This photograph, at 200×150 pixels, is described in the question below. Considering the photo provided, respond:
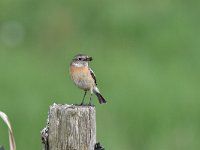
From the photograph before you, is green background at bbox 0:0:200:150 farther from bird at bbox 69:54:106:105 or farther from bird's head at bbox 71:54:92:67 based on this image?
bird's head at bbox 71:54:92:67

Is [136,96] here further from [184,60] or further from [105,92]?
[184,60]

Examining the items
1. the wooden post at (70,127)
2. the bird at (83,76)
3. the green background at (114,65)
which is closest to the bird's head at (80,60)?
the bird at (83,76)

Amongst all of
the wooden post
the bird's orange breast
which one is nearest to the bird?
the bird's orange breast

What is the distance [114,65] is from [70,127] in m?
8.20

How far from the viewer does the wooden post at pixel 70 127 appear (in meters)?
6.45

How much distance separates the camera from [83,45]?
1579 cm

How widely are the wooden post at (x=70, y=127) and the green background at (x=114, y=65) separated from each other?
5150 millimetres

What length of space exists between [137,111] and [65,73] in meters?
1.96

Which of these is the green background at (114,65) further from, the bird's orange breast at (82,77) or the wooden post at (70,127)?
the wooden post at (70,127)

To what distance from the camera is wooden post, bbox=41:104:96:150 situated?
6.45 metres

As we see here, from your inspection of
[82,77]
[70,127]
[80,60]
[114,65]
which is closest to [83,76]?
[82,77]

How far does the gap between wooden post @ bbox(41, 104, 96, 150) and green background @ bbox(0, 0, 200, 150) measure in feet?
16.9

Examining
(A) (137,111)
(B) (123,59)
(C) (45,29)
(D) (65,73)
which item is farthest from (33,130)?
(C) (45,29)

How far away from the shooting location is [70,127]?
21.1 ft
